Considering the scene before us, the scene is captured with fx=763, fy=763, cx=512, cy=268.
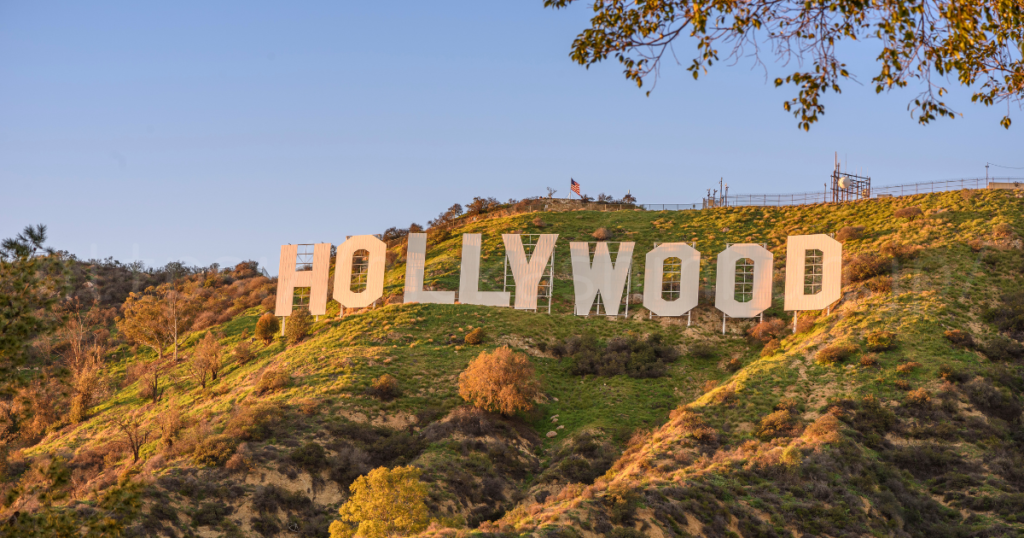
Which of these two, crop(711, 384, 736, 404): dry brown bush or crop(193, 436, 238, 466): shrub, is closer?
crop(193, 436, 238, 466): shrub

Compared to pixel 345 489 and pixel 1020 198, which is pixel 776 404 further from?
pixel 1020 198

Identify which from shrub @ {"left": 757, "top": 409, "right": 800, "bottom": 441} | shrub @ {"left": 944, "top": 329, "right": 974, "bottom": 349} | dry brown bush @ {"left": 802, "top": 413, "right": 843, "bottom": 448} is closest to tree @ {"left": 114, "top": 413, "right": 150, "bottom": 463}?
shrub @ {"left": 757, "top": 409, "right": 800, "bottom": 441}

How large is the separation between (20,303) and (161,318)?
2035 inches

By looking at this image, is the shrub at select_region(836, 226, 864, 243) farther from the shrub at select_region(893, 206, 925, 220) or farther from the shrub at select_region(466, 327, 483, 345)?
the shrub at select_region(466, 327, 483, 345)

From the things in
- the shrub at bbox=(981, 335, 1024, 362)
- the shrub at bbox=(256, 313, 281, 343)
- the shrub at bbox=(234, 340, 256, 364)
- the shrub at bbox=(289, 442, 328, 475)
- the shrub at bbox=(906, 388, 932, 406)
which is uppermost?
the shrub at bbox=(981, 335, 1024, 362)

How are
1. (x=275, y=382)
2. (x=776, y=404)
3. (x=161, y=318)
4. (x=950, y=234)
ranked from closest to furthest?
1. (x=776, y=404)
2. (x=275, y=382)
3. (x=950, y=234)
4. (x=161, y=318)

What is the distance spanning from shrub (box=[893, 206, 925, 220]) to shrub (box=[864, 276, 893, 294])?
1573 cm

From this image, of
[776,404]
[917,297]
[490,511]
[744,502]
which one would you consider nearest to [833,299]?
[917,297]

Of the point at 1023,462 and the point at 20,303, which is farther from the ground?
the point at 20,303

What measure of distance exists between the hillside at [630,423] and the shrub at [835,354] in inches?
3.6

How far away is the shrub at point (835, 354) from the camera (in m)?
41.5

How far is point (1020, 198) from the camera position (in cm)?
6322

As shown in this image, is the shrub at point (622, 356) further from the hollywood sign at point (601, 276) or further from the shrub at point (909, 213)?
the shrub at point (909, 213)

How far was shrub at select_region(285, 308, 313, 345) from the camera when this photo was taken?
182 ft
